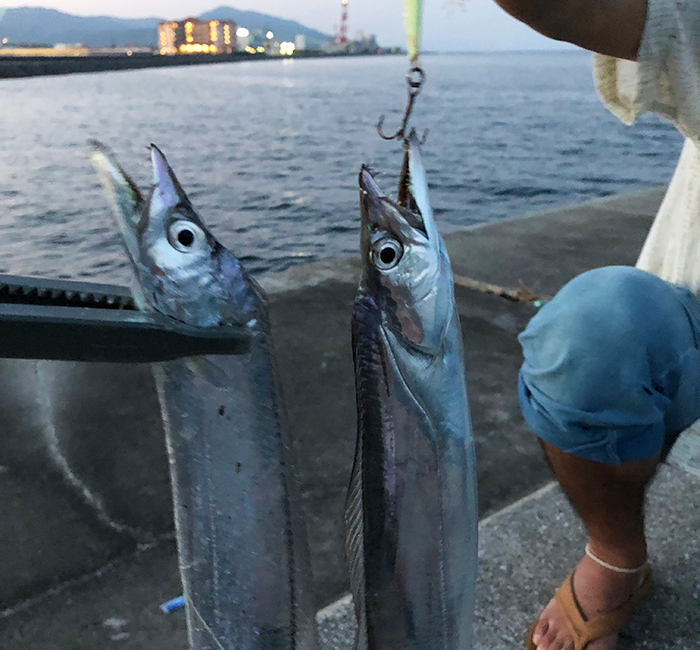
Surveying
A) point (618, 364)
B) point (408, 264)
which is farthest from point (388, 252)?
point (618, 364)

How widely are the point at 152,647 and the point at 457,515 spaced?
1.42m

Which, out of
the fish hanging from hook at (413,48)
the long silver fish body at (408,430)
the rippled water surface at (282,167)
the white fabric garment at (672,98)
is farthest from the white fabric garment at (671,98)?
the rippled water surface at (282,167)

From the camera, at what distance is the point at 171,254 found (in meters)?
1.06

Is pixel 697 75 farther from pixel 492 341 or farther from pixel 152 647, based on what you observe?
pixel 492 341

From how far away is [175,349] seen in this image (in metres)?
0.99

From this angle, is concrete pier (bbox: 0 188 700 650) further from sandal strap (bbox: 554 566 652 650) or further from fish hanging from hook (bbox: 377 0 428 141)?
fish hanging from hook (bbox: 377 0 428 141)

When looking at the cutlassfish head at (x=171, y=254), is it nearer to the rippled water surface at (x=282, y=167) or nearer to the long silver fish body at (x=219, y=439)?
the long silver fish body at (x=219, y=439)

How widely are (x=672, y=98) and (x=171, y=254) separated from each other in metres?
1.39

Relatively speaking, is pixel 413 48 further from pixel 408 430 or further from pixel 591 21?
pixel 408 430

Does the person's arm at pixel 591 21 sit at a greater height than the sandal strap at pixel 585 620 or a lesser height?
greater

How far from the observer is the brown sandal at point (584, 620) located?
78.0 inches

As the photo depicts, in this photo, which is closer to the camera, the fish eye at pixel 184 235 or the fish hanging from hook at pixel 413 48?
the fish eye at pixel 184 235

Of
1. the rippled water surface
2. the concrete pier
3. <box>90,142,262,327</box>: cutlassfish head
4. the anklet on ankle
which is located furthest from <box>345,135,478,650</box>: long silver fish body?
the rippled water surface

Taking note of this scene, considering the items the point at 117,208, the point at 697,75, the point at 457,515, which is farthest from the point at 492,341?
the point at 117,208
